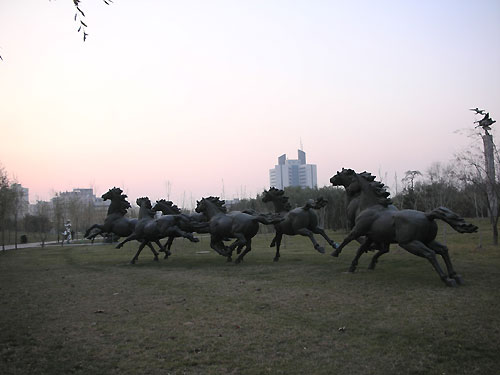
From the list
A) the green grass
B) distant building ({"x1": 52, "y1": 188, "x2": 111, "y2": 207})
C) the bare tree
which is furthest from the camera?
distant building ({"x1": 52, "y1": 188, "x2": 111, "y2": 207})

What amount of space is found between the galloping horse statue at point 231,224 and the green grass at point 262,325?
280 cm

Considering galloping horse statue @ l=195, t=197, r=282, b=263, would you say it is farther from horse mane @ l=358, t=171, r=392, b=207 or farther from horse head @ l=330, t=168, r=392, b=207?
Answer: horse mane @ l=358, t=171, r=392, b=207

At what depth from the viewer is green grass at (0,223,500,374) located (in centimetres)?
445

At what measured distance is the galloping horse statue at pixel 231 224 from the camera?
42.7 ft

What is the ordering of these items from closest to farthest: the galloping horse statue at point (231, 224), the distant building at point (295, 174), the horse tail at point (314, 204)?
the horse tail at point (314, 204) < the galloping horse statue at point (231, 224) < the distant building at point (295, 174)

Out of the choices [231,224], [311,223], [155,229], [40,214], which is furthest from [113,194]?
[40,214]

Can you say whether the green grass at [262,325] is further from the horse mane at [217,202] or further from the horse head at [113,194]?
the horse head at [113,194]

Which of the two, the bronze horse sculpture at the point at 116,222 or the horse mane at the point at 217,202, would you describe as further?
the bronze horse sculpture at the point at 116,222

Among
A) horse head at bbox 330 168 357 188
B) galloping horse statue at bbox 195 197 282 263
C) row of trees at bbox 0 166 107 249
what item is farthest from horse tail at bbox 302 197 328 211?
row of trees at bbox 0 166 107 249

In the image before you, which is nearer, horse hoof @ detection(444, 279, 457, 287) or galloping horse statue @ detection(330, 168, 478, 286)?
horse hoof @ detection(444, 279, 457, 287)

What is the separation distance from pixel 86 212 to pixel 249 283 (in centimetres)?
4375

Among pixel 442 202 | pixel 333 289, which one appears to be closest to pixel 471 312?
pixel 333 289

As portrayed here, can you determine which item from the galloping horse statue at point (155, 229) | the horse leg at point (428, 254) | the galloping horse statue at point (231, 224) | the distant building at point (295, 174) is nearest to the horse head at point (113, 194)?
the galloping horse statue at point (155, 229)

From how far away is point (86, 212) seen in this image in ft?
159
